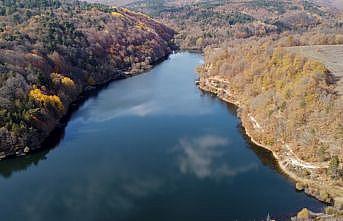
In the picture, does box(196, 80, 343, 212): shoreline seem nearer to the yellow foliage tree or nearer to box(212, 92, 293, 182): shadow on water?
box(212, 92, 293, 182): shadow on water

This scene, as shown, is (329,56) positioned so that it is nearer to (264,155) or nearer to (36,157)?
(264,155)

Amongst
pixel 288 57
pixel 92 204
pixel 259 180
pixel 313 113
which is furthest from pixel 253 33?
pixel 92 204

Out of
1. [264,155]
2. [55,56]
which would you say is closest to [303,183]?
[264,155]

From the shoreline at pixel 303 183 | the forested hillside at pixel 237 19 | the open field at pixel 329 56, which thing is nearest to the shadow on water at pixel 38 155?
the shoreline at pixel 303 183

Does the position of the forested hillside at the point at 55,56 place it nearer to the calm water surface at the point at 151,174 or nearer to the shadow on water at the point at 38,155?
the shadow on water at the point at 38,155

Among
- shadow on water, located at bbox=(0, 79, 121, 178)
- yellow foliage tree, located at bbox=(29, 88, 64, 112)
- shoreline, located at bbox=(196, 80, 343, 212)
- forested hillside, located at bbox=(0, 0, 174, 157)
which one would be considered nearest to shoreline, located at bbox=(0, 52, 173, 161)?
shadow on water, located at bbox=(0, 79, 121, 178)
